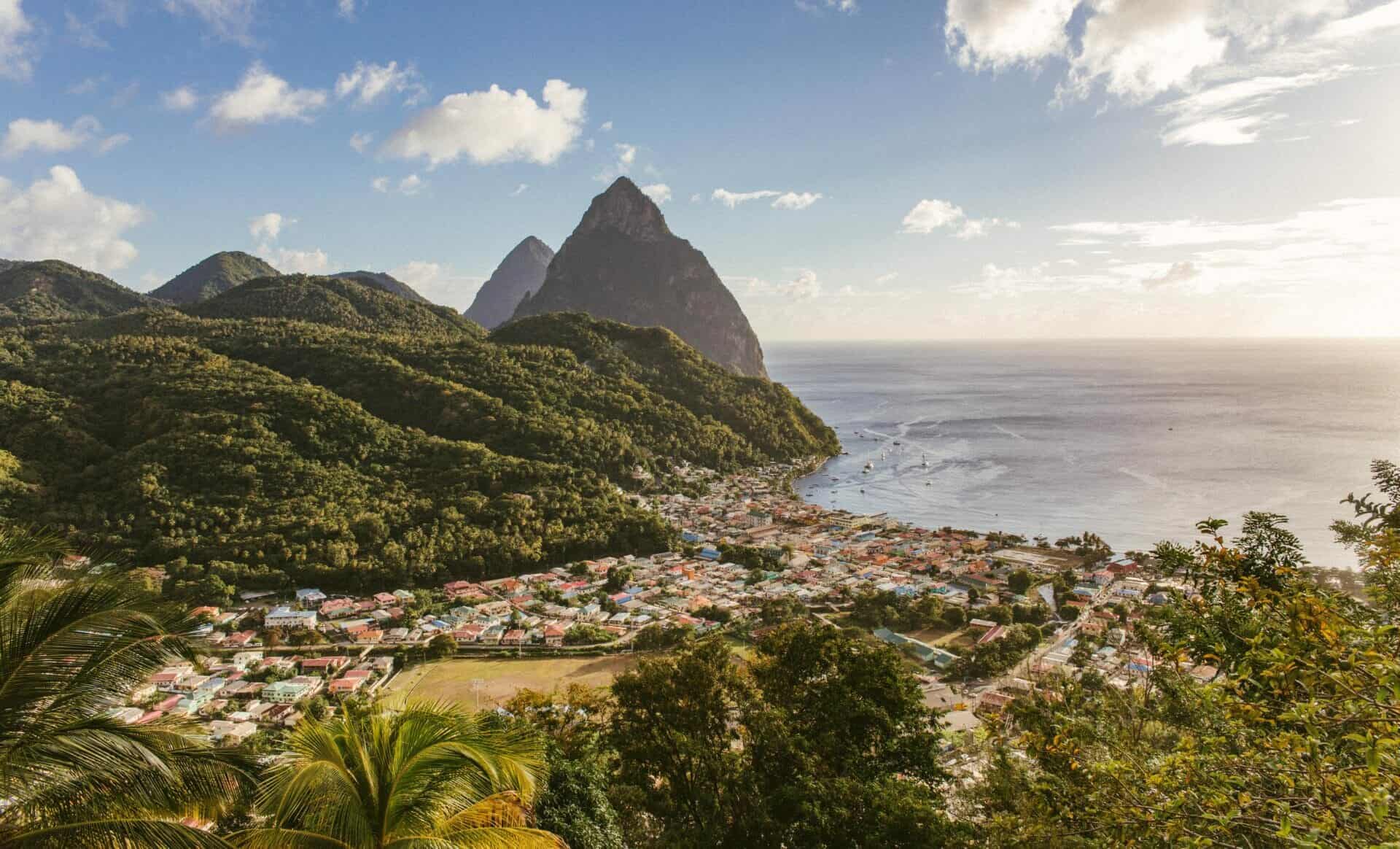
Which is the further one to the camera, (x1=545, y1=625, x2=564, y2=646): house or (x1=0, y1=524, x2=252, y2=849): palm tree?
(x1=545, y1=625, x2=564, y2=646): house

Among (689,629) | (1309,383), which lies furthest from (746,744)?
(1309,383)

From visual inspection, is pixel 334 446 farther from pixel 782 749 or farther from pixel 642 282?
pixel 642 282

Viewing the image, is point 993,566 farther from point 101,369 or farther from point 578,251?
point 578,251

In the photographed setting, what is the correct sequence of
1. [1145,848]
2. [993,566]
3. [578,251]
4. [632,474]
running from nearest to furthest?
[1145,848]
[993,566]
[632,474]
[578,251]

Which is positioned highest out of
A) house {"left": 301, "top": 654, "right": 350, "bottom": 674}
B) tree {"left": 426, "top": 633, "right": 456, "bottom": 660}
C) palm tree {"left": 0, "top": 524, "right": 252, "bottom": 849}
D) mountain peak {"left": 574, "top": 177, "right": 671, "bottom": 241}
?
mountain peak {"left": 574, "top": 177, "right": 671, "bottom": 241}

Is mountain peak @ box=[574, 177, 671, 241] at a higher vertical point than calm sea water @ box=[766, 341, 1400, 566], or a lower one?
higher

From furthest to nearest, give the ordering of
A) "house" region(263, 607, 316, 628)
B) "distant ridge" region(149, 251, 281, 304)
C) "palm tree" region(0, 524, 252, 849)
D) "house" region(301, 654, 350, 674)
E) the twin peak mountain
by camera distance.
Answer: the twin peak mountain
"distant ridge" region(149, 251, 281, 304)
"house" region(263, 607, 316, 628)
"house" region(301, 654, 350, 674)
"palm tree" region(0, 524, 252, 849)

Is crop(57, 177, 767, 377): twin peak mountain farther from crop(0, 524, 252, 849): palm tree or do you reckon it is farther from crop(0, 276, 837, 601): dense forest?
crop(0, 524, 252, 849): palm tree

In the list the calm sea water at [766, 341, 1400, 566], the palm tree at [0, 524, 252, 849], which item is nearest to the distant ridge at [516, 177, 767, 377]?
the calm sea water at [766, 341, 1400, 566]
